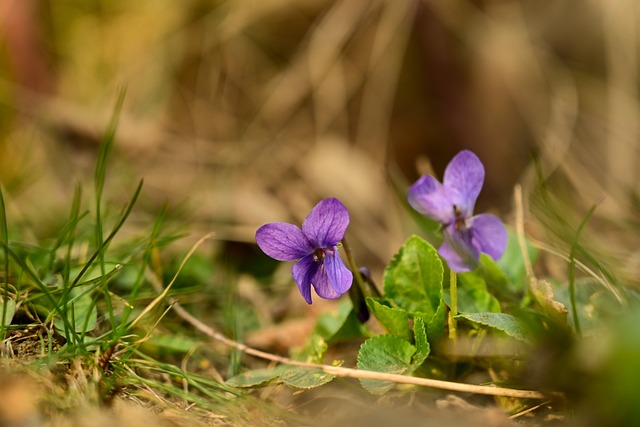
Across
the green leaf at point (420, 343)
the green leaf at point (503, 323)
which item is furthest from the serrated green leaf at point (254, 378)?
the green leaf at point (503, 323)

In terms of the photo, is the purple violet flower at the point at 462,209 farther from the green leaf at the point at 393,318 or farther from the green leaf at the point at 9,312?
the green leaf at the point at 9,312

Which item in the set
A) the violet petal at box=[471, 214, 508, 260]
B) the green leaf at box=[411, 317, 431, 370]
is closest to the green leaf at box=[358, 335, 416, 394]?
the green leaf at box=[411, 317, 431, 370]

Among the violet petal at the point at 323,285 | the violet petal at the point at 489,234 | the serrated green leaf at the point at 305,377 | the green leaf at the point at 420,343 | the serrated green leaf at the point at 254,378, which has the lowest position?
the serrated green leaf at the point at 254,378

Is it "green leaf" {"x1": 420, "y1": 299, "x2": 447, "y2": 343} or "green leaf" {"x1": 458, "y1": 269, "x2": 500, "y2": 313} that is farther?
"green leaf" {"x1": 458, "y1": 269, "x2": 500, "y2": 313}

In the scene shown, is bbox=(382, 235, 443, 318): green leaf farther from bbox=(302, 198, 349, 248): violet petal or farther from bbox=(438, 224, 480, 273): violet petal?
bbox=(302, 198, 349, 248): violet petal

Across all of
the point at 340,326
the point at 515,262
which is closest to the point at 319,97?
the point at 515,262

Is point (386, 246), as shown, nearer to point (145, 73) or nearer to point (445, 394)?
point (445, 394)
